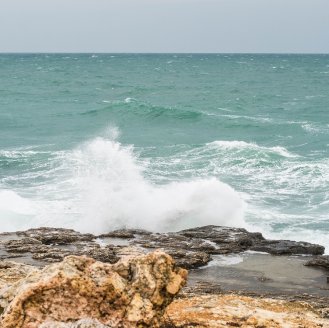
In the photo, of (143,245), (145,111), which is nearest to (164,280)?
(143,245)

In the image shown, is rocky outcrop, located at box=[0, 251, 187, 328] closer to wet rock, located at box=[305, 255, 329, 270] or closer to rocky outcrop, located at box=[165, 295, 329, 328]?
rocky outcrop, located at box=[165, 295, 329, 328]

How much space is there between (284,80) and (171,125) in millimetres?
61812

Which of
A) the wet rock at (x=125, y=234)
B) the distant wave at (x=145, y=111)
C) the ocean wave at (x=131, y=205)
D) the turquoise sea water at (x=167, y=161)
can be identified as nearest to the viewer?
the wet rock at (x=125, y=234)

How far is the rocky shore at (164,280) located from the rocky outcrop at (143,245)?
0.03 metres

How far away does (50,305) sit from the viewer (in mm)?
6891

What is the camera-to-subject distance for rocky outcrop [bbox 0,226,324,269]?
17172 millimetres

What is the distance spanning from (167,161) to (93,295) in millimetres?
33463

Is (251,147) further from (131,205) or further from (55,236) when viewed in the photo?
(55,236)

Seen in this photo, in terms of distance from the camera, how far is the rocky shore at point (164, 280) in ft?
22.7

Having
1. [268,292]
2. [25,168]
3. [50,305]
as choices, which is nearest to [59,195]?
[25,168]

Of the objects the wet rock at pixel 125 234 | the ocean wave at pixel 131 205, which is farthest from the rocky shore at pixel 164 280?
the ocean wave at pixel 131 205

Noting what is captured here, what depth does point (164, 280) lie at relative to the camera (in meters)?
7.41

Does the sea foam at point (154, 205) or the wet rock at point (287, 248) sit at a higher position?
the wet rock at point (287, 248)

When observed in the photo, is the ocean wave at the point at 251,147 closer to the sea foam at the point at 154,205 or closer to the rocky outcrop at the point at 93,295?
the sea foam at the point at 154,205
